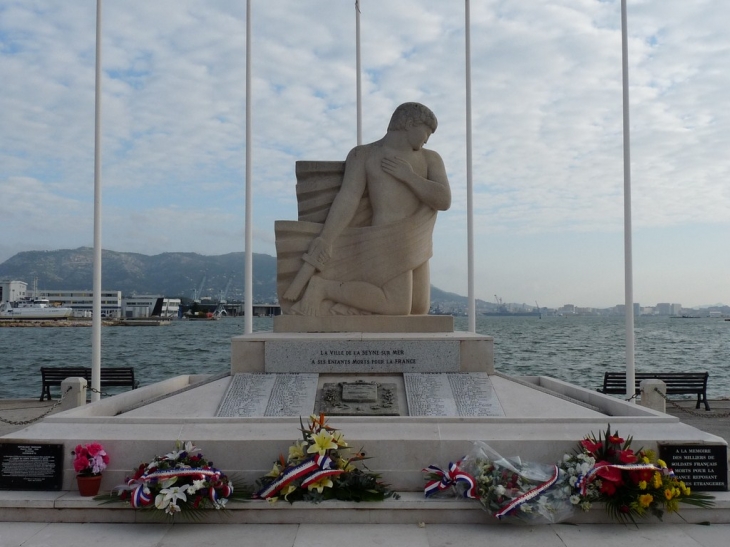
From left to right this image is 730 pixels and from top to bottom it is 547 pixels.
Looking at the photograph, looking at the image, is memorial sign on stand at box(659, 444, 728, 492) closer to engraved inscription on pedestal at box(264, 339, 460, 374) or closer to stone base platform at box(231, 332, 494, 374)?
stone base platform at box(231, 332, 494, 374)

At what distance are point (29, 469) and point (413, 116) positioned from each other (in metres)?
6.37

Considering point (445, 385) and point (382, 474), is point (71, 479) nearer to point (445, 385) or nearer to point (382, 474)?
point (382, 474)

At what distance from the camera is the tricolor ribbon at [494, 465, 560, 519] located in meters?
4.95

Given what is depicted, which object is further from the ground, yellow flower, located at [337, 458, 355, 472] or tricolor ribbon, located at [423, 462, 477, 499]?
yellow flower, located at [337, 458, 355, 472]

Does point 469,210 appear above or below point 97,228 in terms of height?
above

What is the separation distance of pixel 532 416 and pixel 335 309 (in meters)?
3.46

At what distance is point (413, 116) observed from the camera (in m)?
8.98

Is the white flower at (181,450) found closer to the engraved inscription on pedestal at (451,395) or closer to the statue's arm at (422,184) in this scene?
the engraved inscription on pedestal at (451,395)

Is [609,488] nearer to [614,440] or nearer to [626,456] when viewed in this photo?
[626,456]

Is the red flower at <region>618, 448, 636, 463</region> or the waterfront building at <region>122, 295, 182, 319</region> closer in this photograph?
the red flower at <region>618, 448, 636, 463</region>

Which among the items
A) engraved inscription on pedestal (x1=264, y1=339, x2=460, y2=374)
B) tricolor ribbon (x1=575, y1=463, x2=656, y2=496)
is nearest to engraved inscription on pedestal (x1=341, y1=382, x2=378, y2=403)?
engraved inscription on pedestal (x1=264, y1=339, x2=460, y2=374)

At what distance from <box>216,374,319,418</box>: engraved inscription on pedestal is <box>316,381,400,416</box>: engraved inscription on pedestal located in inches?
6.3

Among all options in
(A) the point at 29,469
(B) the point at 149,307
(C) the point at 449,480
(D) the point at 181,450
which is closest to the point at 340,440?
(C) the point at 449,480

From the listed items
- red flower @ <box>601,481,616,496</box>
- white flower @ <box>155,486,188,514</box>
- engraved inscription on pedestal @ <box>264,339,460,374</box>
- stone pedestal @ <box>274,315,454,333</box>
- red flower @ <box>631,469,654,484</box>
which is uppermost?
stone pedestal @ <box>274,315,454,333</box>
